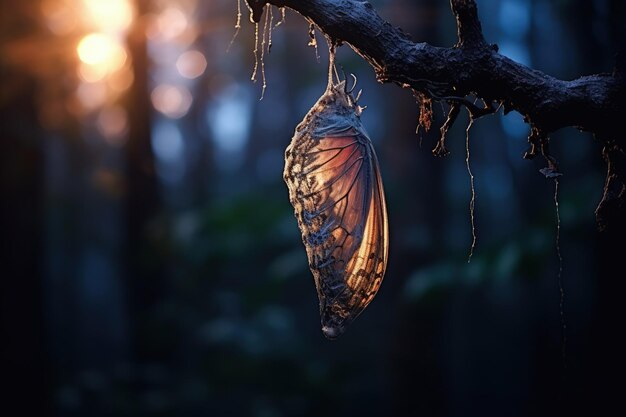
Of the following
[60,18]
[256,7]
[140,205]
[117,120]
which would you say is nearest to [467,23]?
[256,7]

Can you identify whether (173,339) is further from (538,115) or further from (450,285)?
(538,115)

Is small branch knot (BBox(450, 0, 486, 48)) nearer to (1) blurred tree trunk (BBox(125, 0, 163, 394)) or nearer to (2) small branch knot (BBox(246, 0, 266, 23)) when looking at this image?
(2) small branch knot (BBox(246, 0, 266, 23))

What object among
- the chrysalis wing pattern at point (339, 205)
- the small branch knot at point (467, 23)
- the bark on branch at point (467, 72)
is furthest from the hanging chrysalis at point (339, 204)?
the small branch knot at point (467, 23)

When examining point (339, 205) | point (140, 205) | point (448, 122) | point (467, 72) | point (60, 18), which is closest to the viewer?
point (467, 72)

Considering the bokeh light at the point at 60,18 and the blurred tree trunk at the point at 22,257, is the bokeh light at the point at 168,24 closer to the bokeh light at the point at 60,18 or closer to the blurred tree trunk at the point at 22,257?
the bokeh light at the point at 60,18

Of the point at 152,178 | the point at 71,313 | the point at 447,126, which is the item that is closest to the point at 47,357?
the point at 152,178

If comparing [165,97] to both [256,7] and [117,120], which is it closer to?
[117,120]
